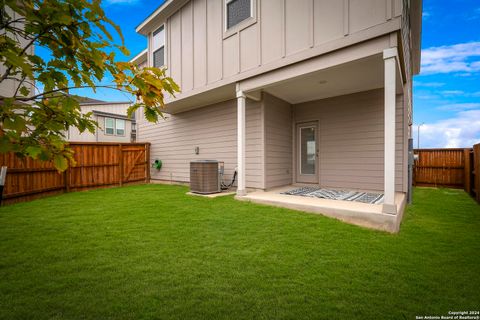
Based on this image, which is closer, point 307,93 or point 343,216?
point 343,216

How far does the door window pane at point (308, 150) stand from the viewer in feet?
23.8

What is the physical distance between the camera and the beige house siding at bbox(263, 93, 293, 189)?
257 inches

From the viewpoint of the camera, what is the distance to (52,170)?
6934 millimetres

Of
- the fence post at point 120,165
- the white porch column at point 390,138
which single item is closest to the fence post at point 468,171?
the white porch column at point 390,138

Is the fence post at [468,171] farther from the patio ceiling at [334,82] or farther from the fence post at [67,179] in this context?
the fence post at [67,179]

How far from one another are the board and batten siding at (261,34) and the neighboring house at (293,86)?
0.02m

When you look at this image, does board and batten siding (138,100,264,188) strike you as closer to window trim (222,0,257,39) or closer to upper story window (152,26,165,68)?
window trim (222,0,257,39)

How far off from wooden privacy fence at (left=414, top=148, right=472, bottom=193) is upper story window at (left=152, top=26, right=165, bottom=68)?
9942 millimetres

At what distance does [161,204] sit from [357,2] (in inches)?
219

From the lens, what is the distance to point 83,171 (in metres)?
7.98

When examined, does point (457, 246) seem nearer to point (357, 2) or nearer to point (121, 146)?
point (357, 2)

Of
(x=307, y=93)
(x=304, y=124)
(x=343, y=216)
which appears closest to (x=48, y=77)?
(x=343, y=216)

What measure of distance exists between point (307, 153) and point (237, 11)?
451 centimetres

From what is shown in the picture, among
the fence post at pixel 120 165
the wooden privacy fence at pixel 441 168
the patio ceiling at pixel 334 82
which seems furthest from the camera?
the fence post at pixel 120 165
